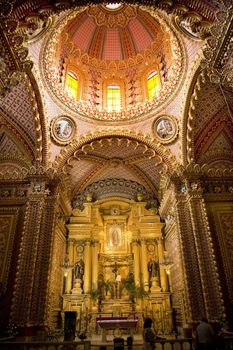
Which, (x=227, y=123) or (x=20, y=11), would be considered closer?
(x=20, y=11)

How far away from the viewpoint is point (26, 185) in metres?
12.2

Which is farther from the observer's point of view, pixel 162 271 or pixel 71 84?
pixel 162 271

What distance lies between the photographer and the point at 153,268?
1644 centimetres

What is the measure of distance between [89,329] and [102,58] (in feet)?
49.2

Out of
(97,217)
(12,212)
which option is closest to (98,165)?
(97,217)

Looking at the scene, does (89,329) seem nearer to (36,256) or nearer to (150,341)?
(36,256)

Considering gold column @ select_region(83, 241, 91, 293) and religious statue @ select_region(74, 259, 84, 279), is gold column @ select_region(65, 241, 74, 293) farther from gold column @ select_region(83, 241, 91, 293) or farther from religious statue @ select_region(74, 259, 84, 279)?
gold column @ select_region(83, 241, 91, 293)

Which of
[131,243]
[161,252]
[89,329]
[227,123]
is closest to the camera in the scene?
[227,123]

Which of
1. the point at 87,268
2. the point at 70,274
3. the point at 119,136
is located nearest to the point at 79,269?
the point at 87,268

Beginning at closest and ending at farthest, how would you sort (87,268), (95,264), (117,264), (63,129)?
(63,129)
(87,268)
(95,264)
(117,264)

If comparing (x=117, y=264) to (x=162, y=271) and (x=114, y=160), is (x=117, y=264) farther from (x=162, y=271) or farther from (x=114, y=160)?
(x=114, y=160)

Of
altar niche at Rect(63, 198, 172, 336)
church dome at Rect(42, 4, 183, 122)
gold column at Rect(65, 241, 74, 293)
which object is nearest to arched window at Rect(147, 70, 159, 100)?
church dome at Rect(42, 4, 183, 122)

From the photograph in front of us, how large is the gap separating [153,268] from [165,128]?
8415 millimetres

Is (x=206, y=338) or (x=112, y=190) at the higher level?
(x=112, y=190)
